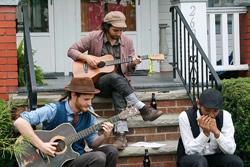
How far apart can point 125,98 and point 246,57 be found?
2.53 metres

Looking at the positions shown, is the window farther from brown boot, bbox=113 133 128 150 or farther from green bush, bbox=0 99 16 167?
green bush, bbox=0 99 16 167

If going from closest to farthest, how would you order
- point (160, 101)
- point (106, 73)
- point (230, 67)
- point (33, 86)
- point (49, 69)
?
point (33, 86) < point (106, 73) < point (160, 101) < point (230, 67) < point (49, 69)

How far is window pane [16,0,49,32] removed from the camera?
8.52m

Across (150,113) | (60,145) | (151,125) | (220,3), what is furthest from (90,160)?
(220,3)

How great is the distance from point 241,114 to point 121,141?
1328 millimetres

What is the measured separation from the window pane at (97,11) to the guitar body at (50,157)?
4327 millimetres

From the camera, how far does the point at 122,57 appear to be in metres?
6.02

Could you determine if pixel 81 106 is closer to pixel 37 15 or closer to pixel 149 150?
pixel 149 150

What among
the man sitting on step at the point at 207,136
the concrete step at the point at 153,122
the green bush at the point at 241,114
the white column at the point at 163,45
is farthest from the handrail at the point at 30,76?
the white column at the point at 163,45

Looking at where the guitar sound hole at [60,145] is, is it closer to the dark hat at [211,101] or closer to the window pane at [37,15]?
the dark hat at [211,101]

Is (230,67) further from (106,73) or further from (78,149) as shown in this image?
(78,149)

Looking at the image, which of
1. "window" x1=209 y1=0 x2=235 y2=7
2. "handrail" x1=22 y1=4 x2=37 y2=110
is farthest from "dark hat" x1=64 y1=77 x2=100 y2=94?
"window" x1=209 y1=0 x2=235 y2=7

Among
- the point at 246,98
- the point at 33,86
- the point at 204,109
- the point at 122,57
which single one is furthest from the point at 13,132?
the point at 246,98

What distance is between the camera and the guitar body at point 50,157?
4.45 metres
